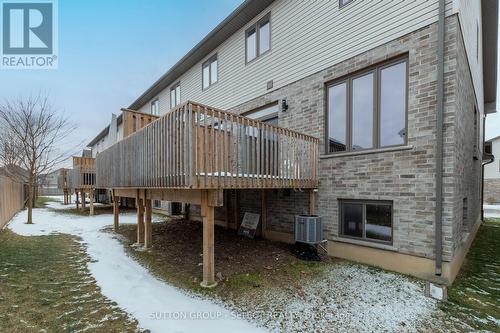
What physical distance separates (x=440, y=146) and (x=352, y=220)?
2321 millimetres

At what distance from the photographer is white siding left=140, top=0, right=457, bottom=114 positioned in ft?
17.6

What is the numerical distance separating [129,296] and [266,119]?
6252 millimetres

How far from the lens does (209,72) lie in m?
11.2

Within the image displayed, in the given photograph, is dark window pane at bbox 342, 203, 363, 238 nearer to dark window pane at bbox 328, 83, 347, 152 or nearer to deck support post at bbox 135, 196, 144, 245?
dark window pane at bbox 328, 83, 347, 152

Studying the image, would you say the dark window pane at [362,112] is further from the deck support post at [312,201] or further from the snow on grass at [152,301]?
the snow on grass at [152,301]

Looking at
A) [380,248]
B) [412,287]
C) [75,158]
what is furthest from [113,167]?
[75,158]

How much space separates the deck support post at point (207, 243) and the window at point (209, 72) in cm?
743

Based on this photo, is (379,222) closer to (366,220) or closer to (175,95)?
(366,220)

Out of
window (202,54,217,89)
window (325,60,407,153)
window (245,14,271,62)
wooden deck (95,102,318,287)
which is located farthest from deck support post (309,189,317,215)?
window (202,54,217,89)

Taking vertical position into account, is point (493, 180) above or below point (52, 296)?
above

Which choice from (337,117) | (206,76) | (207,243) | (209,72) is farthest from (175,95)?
(207,243)

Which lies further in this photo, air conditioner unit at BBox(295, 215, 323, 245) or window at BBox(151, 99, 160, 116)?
window at BBox(151, 99, 160, 116)

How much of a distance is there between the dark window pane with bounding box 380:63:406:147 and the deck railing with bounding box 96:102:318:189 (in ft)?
5.40

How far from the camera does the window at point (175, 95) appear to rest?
13304 millimetres
